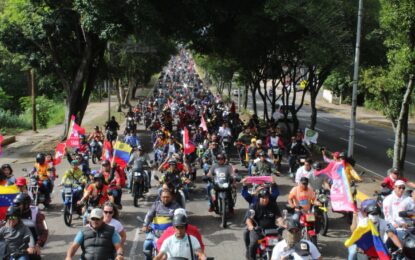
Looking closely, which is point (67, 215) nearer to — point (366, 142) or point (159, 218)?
point (159, 218)

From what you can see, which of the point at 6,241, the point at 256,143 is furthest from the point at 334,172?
the point at 256,143

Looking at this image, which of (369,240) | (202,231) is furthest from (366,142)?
(369,240)

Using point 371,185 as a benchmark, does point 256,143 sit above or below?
above

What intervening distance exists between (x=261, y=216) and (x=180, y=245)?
2380mm

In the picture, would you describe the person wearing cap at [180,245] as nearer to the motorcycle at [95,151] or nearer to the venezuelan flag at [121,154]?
the venezuelan flag at [121,154]

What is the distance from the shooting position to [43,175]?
13.5 m

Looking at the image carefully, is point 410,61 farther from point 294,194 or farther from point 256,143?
point 294,194

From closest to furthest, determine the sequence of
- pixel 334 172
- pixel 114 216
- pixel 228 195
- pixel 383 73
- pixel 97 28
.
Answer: pixel 114 216 → pixel 334 172 → pixel 228 195 → pixel 383 73 → pixel 97 28

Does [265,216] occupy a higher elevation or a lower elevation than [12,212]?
lower

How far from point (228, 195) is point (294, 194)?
257cm

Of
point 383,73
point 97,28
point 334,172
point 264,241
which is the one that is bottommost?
point 264,241

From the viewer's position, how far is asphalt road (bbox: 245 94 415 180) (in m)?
24.6

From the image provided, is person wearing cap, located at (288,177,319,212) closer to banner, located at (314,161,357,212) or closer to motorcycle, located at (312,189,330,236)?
motorcycle, located at (312,189,330,236)

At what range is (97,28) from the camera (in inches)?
909
